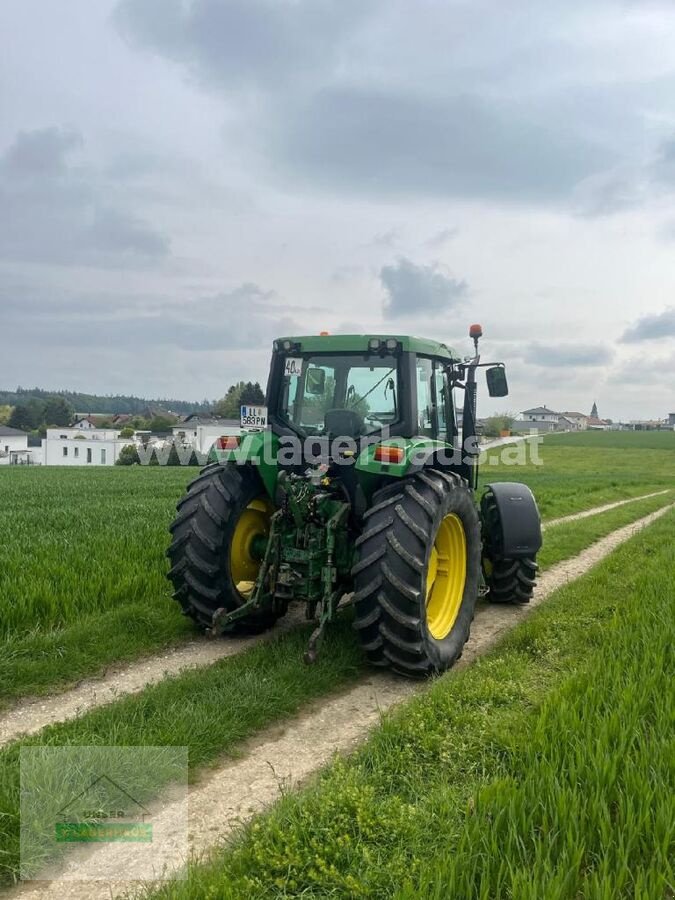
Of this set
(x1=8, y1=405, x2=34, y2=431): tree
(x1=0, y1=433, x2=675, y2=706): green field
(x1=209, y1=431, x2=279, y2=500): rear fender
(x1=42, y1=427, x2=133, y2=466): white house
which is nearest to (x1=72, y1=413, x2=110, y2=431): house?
(x1=8, y1=405, x2=34, y2=431): tree

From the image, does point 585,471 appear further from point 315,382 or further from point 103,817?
point 103,817

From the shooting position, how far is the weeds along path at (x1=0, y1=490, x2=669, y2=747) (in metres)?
A: 4.24

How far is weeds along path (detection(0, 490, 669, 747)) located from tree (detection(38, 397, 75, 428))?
108439 millimetres

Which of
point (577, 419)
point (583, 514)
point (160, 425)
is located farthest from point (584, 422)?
point (583, 514)

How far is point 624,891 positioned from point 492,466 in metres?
37.2

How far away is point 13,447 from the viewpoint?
80.7 meters

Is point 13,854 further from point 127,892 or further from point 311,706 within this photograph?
point 311,706

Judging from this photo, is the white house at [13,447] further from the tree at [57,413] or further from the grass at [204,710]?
the grass at [204,710]

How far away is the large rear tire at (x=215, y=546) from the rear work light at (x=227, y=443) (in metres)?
0.20

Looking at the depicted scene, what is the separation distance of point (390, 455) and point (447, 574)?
1418mm

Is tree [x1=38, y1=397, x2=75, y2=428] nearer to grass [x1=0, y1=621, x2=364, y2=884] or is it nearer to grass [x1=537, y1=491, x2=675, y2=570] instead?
grass [x1=537, y1=491, x2=675, y2=570]

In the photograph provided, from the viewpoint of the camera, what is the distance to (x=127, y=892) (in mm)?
2654

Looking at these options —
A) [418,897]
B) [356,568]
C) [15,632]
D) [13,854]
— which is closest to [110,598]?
[15,632]

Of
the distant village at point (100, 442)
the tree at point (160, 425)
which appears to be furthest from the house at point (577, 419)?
the tree at point (160, 425)
